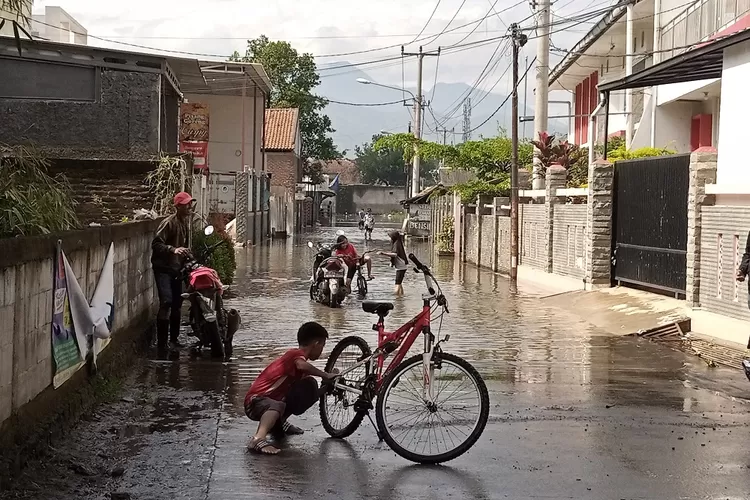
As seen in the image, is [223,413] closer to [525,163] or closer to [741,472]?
[741,472]

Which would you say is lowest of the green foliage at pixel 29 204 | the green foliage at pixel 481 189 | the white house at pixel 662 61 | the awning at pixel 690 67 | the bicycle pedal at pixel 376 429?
the bicycle pedal at pixel 376 429

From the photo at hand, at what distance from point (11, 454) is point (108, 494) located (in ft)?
1.98

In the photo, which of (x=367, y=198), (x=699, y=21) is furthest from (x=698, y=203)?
(x=367, y=198)

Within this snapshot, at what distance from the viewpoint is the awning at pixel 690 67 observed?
14.8 meters

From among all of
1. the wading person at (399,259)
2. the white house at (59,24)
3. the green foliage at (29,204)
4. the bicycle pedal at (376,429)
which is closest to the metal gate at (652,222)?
→ the wading person at (399,259)

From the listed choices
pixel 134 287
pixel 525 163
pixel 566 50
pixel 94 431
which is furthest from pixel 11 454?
pixel 566 50

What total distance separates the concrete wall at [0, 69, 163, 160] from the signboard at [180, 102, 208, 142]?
14702 mm

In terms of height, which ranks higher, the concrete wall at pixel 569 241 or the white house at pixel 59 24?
the white house at pixel 59 24

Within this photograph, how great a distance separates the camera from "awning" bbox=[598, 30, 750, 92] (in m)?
14.8

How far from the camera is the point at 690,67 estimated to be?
17453mm

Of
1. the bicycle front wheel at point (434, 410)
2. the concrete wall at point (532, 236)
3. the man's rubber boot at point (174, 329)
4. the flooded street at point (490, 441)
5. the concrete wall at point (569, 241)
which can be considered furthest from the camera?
the concrete wall at point (532, 236)

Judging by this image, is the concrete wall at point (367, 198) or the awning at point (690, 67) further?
the concrete wall at point (367, 198)

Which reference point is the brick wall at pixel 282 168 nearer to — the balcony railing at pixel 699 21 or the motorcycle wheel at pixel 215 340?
the balcony railing at pixel 699 21

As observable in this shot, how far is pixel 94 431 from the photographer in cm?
759
